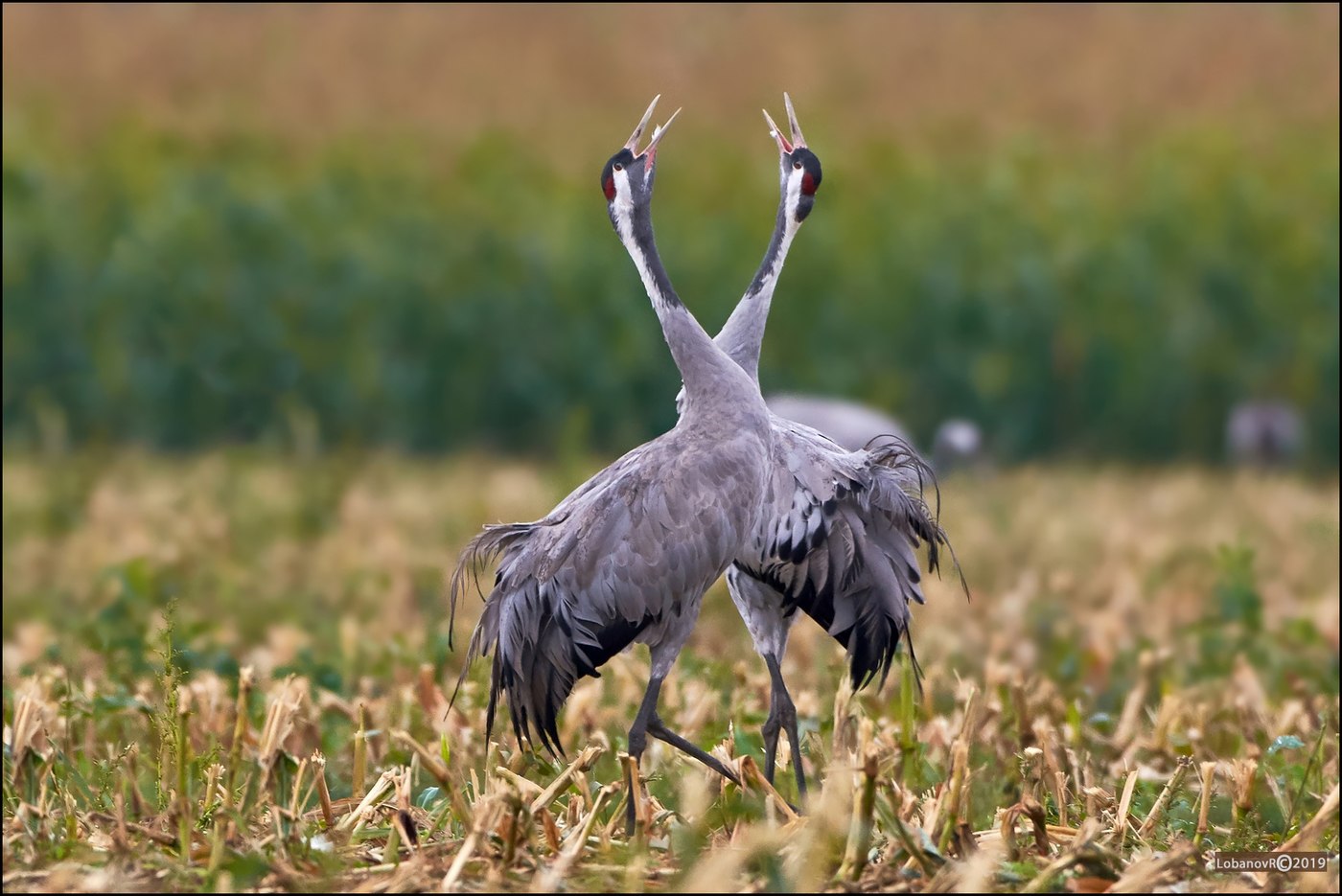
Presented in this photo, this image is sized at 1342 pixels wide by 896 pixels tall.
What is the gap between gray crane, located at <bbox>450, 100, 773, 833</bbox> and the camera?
3.63 meters

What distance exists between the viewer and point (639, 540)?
3646 millimetres

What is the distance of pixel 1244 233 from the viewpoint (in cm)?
1096

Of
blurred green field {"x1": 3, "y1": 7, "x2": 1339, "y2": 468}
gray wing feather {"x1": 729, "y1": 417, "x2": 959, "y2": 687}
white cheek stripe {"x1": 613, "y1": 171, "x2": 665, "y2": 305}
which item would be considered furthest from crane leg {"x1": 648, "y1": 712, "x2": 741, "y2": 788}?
blurred green field {"x1": 3, "y1": 7, "x2": 1339, "y2": 468}

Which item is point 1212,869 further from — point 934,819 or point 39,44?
point 39,44

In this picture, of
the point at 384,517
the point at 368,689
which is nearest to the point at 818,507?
the point at 368,689

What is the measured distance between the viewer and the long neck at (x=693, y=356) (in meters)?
3.68

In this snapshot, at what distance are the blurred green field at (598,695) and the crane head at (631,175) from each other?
969mm

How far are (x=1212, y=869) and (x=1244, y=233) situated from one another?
326 inches

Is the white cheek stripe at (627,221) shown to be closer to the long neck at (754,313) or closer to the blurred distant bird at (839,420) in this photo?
the long neck at (754,313)

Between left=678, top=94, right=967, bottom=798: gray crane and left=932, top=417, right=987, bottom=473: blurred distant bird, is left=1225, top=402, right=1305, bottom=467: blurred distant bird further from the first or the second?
left=678, top=94, right=967, bottom=798: gray crane

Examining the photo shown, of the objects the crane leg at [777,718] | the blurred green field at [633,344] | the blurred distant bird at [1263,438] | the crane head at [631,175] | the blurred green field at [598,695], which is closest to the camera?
the blurred green field at [598,695]

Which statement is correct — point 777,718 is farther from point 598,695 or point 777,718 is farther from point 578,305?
point 578,305

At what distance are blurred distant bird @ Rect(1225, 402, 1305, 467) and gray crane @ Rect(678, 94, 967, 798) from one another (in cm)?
649

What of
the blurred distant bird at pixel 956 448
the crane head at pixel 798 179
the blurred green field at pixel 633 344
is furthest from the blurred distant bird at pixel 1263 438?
the crane head at pixel 798 179
